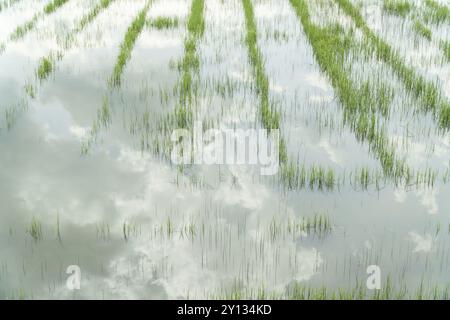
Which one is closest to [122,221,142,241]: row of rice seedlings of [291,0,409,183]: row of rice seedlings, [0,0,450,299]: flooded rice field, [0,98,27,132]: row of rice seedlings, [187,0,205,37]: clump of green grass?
[0,0,450,299]: flooded rice field

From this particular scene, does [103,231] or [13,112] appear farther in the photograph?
[13,112]

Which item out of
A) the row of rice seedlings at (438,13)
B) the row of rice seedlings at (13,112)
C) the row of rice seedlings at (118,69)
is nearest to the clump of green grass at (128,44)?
the row of rice seedlings at (118,69)

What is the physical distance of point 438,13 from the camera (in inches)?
244

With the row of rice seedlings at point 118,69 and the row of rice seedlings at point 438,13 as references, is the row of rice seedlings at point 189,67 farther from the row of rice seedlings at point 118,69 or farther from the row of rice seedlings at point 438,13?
the row of rice seedlings at point 438,13

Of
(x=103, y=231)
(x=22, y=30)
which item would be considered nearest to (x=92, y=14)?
(x=22, y=30)

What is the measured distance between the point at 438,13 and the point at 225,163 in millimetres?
4099

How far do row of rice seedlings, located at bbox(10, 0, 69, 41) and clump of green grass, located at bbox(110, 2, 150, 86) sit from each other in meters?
1.03

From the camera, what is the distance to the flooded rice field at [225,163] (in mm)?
2262

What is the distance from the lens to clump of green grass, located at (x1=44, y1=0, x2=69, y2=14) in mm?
6676

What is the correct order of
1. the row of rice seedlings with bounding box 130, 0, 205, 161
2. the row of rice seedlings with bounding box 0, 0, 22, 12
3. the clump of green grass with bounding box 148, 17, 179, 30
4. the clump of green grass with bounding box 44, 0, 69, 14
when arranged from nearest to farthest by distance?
the row of rice seedlings with bounding box 130, 0, 205, 161, the clump of green grass with bounding box 148, 17, 179, 30, the clump of green grass with bounding box 44, 0, 69, 14, the row of rice seedlings with bounding box 0, 0, 22, 12

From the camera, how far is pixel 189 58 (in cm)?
487

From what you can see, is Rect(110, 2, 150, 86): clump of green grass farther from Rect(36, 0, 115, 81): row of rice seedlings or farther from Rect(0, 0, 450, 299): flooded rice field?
Rect(36, 0, 115, 81): row of rice seedlings

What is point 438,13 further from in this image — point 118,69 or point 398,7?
point 118,69

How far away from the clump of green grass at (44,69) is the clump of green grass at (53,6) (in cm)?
208
